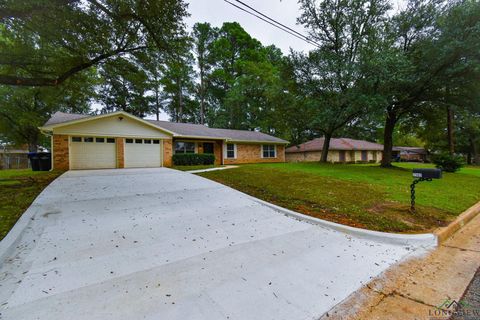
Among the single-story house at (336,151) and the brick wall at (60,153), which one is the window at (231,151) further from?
the brick wall at (60,153)

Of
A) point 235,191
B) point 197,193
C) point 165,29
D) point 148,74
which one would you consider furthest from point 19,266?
point 148,74

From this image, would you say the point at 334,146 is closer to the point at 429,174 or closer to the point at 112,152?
the point at 429,174

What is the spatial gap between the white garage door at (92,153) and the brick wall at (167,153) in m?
2.94

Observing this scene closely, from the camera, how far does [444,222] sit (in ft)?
15.3

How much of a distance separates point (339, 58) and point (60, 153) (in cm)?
1735

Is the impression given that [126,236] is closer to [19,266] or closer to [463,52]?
[19,266]

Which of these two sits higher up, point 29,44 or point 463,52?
point 463,52

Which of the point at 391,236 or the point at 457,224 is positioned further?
the point at 457,224

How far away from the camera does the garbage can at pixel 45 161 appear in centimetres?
1247

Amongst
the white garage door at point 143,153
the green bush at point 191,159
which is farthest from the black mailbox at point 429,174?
the white garage door at point 143,153

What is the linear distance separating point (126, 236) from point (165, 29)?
7.44 m

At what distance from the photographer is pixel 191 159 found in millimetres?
15555

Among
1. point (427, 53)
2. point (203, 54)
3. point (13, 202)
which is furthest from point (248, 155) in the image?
point (203, 54)

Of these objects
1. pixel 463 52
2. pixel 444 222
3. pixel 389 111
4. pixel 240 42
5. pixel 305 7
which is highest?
pixel 240 42
